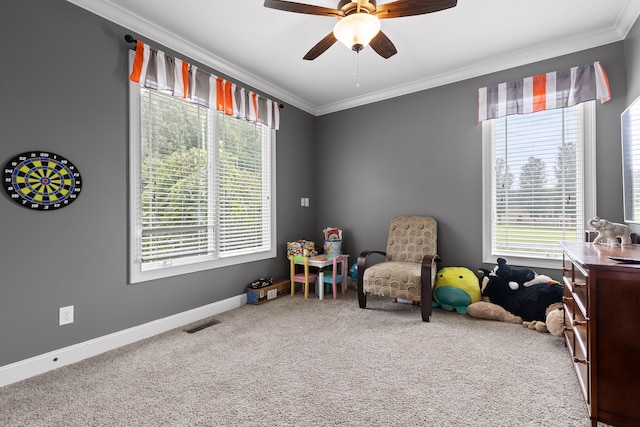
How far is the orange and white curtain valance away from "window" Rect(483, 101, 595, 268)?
267 cm

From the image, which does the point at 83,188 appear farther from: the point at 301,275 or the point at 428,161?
the point at 428,161

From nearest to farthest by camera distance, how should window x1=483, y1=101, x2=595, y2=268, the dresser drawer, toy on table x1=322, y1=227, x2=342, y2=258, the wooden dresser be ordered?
the wooden dresser, the dresser drawer, window x1=483, y1=101, x2=595, y2=268, toy on table x1=322, y1=227, x2=342, y2=258

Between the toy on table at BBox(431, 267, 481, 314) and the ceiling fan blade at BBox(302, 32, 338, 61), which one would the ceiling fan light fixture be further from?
the toy on table at BBox(431, 267, 481, 314)

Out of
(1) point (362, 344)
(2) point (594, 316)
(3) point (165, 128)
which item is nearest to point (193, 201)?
(3) point (165, 128)

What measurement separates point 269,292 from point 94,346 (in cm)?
177

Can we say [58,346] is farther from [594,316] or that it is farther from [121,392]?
[594,316]

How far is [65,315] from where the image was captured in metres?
2.17

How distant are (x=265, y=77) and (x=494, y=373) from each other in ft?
12.1

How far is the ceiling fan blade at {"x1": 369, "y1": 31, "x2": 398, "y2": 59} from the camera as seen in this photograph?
7.51 ft

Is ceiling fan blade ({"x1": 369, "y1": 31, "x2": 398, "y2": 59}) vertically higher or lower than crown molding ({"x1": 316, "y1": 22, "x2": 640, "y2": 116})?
lower

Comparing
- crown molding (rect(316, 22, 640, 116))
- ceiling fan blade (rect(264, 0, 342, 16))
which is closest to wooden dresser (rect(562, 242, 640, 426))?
ceiling fan blade (rect(264, 0, 342, 16))

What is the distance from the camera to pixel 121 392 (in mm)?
1812

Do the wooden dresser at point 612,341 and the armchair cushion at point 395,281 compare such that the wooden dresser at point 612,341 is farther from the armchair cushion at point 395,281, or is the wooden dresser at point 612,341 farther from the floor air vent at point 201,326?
the floor air vent at point 201,326

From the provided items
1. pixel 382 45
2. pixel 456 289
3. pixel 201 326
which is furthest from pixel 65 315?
pixel 456 289
